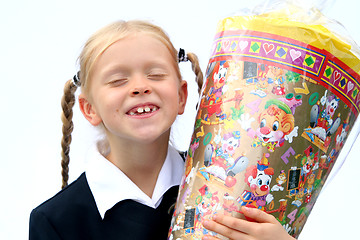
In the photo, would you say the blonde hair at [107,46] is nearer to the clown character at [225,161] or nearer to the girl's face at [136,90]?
the girl's face at [136,90]

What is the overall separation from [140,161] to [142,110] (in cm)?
17

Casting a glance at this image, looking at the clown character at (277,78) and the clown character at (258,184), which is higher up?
the clown character at (277,78)

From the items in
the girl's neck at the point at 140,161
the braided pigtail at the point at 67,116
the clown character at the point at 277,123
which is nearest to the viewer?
the clown character at the point at 277,123

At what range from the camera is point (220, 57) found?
1.00 meters

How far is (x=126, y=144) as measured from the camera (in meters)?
1.16

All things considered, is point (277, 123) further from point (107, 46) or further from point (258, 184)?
point (107, 46)

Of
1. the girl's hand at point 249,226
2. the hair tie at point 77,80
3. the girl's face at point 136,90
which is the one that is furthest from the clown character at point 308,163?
the hair tie at point 77,80

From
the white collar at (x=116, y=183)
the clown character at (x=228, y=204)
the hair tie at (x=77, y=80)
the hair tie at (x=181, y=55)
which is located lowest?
the white collar at (x=116, y=183)

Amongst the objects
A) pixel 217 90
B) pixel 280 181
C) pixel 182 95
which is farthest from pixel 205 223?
pixel 182 95

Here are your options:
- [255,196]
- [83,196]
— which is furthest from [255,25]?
[83,196]

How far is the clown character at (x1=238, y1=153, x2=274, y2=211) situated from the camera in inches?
36.2

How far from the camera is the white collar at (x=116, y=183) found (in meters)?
1.13

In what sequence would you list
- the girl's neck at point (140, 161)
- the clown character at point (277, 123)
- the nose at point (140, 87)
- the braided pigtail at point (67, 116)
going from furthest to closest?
1. the braided pigtail at point (67, 116)
2. the girl's neck at point (140, 161)
3. the nose at point (140, 87)
4. the clown character at point (277, 123)

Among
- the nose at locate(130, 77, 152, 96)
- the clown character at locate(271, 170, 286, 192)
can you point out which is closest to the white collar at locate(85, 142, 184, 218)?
the nose at locate(130, 77, 152, 96)
